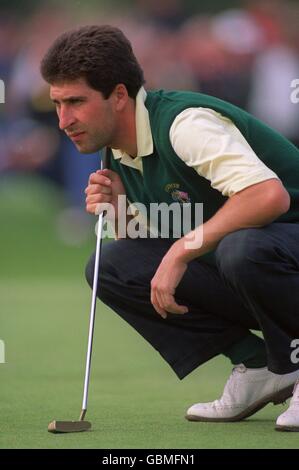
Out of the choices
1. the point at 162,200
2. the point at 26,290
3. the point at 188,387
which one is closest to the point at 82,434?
the point at 162,200

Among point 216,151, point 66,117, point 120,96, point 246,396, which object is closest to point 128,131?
point 120,96

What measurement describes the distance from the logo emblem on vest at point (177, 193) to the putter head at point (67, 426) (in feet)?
2.46

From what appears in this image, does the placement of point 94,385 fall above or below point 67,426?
below

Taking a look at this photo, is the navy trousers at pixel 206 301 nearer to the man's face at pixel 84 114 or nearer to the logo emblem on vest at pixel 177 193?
the logo emblem on vest at pixel 177 193

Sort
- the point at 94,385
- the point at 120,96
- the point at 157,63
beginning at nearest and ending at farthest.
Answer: the point at 120,96
the point at 94,385
the point at 157,63

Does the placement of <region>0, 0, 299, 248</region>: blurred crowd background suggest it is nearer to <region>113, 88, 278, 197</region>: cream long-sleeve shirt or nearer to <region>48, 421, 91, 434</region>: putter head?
<region>113, 88, 278, 197</region>: cream long-sleeve shirt

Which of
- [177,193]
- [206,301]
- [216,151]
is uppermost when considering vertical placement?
[216,151]

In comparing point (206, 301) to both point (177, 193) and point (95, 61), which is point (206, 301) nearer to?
point (177, 193)

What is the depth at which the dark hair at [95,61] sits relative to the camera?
3.59 m

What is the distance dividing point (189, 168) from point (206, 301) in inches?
20.0

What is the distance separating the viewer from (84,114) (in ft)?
11.9

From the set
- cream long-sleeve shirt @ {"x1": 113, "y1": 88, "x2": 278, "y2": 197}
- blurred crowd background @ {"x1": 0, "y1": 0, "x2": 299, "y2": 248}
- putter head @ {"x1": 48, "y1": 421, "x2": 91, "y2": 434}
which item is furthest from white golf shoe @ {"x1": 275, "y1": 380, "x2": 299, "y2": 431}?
blurred crowd background @ {"x1": 0, "y1": 0, "x2": 299, "y2": 248}
